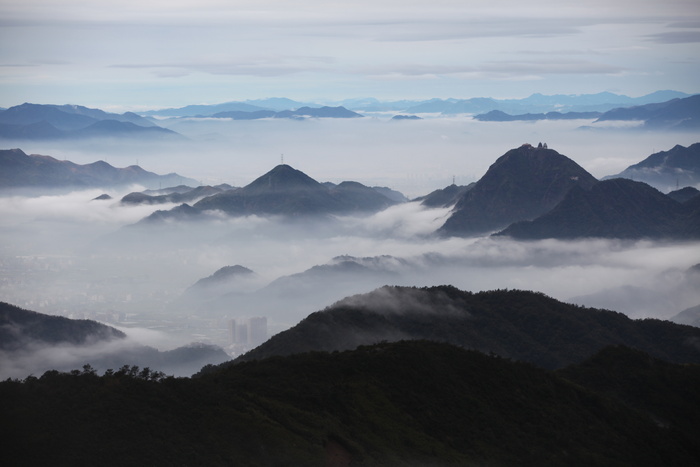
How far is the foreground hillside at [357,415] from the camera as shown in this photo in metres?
65.0

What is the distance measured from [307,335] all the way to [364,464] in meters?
65.5

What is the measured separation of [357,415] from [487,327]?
75819mm

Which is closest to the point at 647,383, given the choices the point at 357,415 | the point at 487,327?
the point at 357,415

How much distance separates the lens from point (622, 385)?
110062 mm

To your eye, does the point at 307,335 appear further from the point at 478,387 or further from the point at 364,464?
the point at 364,464

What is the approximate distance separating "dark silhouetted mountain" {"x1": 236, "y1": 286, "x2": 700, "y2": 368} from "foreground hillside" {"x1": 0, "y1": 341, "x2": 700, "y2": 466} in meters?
36.3

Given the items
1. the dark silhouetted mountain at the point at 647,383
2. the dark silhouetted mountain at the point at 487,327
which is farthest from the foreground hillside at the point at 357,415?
the dark silhouetted mountain at the point at 487,327

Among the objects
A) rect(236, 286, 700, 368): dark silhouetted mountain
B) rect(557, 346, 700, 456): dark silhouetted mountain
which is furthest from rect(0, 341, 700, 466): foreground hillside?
rect(236, 286, 700, 368): dark silhouetted mountain

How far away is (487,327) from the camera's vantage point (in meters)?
154

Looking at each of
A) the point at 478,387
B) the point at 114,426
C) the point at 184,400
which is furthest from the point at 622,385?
the point at 114,426

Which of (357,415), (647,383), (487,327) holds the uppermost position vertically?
(487,327)

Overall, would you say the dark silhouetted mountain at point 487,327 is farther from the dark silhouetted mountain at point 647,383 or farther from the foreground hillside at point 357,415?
the foreground hillside at point 357,415

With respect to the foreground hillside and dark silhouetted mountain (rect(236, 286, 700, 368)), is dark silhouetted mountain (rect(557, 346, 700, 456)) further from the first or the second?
dark silhouetted mountain (rect(236, 286, 700, 368))

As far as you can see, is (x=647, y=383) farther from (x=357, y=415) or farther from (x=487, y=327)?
(x=487, y=327)
